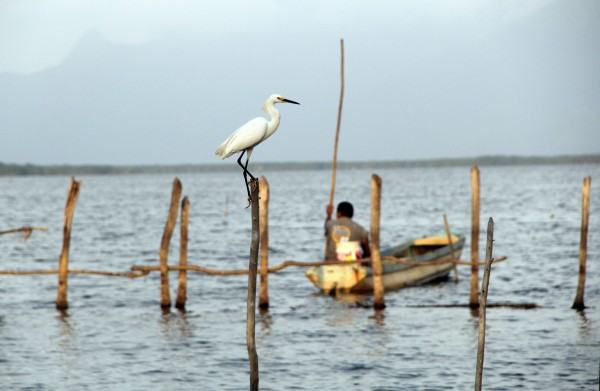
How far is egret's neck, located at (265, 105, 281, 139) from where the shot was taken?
8977 mm

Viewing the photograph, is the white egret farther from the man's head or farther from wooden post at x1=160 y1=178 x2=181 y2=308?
the man's head

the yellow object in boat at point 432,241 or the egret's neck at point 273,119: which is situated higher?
the egret's neck at point 273,119

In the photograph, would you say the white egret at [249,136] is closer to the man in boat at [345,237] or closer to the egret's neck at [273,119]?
the egret's neck at [273,119]

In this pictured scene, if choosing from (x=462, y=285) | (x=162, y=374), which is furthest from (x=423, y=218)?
(x=162, y=374)

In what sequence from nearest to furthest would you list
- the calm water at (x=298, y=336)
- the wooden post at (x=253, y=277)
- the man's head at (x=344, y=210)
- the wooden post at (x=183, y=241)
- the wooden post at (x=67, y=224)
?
the wooden post at (x=253, y=277)
the calm water at (x=298, y=336)
the wooden post at (x=67, y=224)
the wooden post at (x=183, y=241)
the man's head at (x=344, y=210)

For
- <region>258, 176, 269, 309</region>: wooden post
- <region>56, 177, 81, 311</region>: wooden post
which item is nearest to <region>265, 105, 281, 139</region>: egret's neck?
<region>258, 176, 269, 309</region>: wooden post

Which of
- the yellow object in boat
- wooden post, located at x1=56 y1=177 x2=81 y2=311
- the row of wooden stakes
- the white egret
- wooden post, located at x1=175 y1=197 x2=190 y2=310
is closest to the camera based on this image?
the white egret

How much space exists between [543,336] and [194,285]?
10519 millimetres

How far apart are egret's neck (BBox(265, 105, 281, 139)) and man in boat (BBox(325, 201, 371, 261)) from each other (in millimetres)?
8028

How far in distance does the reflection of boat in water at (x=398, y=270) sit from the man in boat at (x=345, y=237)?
0.84 feet

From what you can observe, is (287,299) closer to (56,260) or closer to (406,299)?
(406,299)

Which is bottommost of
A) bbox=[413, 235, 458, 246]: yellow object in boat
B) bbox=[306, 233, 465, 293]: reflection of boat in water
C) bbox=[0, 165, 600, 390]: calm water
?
bbox=[0, 165, 600, 390]: calm water

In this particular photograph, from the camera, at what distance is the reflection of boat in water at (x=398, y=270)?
18109 mm

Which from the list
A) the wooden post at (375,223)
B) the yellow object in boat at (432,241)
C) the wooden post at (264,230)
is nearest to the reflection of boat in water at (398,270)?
the yellow object in boat at (432,241)
